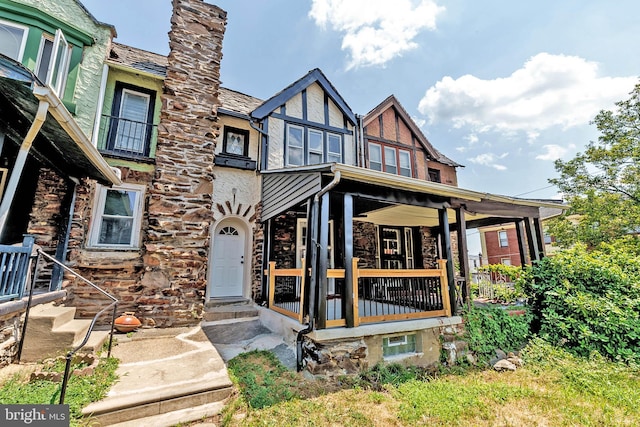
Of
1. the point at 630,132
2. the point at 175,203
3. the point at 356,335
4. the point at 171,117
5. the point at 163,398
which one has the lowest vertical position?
the point at 163,398

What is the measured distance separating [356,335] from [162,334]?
408cm

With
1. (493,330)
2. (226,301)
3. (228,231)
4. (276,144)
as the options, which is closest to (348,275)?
(493,330)

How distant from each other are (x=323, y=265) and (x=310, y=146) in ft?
19.0

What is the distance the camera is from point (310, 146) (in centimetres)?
920

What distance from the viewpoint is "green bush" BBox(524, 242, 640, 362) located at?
5070mm

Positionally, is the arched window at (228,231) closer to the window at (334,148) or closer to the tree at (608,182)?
the window at (334,148)

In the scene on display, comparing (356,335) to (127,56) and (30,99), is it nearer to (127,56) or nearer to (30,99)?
(30,99)

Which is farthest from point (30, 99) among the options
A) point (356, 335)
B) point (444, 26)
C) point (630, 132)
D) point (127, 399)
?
point (630, 132)

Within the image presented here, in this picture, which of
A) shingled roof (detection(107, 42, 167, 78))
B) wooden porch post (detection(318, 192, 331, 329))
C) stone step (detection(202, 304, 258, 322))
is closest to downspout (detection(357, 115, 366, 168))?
wooden porch post (detection(318, 192, 331, 329))

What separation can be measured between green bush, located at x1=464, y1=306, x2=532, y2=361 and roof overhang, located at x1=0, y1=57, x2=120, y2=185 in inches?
295

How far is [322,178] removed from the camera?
15.3 feet

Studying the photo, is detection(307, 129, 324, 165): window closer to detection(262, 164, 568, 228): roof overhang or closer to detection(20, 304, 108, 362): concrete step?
detection(262, 164, 568, 228): roof overhang

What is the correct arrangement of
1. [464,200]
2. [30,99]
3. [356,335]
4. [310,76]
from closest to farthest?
[30,99]
[356,335]
[464,200]
[310,76]

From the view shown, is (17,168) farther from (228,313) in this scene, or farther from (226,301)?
(226,301)
